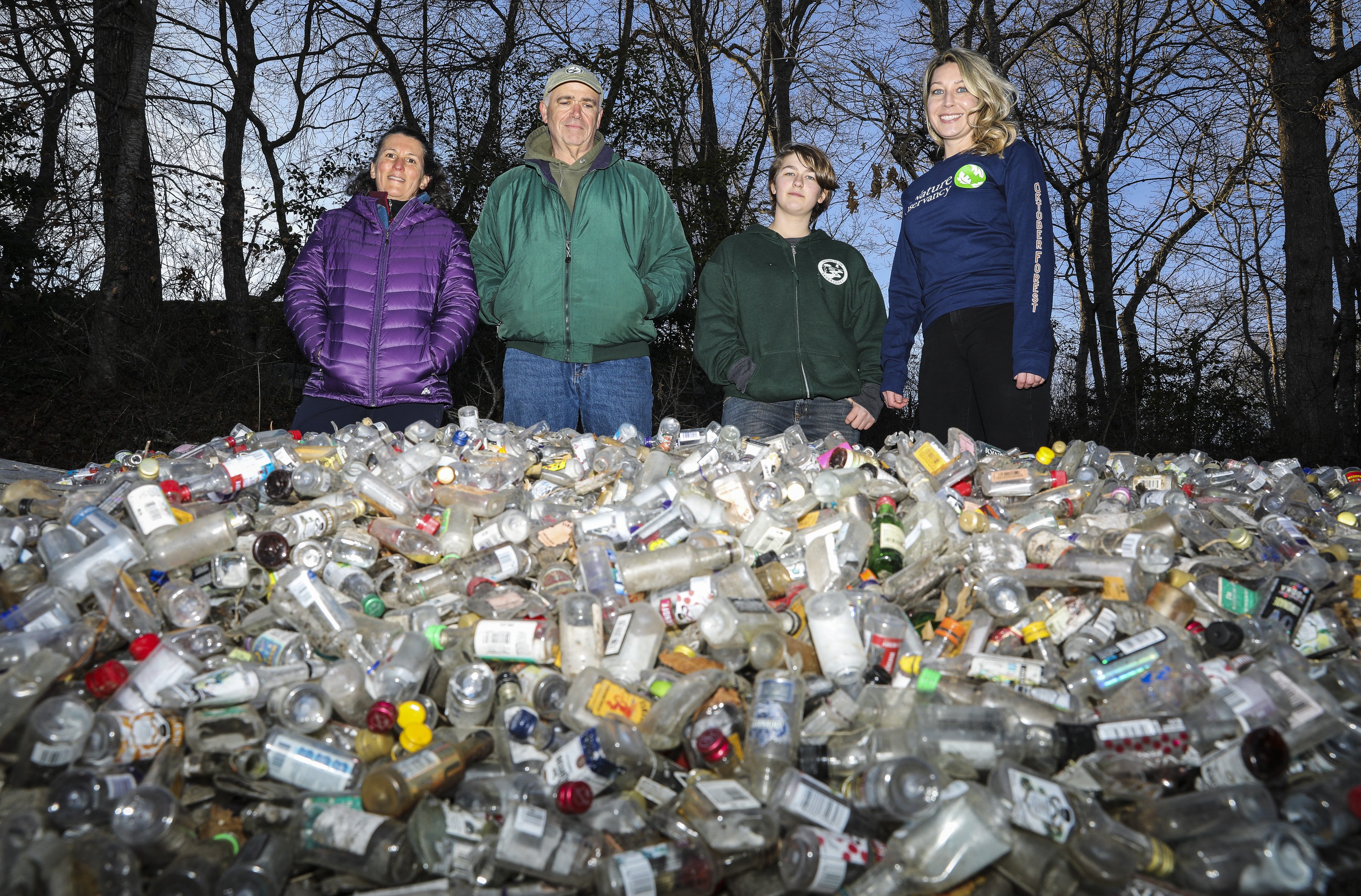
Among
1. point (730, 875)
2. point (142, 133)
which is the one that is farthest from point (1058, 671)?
point (142, 133)

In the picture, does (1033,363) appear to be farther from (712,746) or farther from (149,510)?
(149,510)

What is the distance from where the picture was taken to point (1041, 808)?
1492 millimetres

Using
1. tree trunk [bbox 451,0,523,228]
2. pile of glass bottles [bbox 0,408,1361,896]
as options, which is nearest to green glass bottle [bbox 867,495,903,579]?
pile of glass bottles [bbox 0,408,1361,896]

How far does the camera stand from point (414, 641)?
196cm

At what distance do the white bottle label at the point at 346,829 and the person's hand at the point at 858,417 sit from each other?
3074 mm

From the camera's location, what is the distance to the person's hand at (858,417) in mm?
4102

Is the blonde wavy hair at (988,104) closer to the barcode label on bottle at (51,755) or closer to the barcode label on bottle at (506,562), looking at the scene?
the barcode label on bottle at (506,562)

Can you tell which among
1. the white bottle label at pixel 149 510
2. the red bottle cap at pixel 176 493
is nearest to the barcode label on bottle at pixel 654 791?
the white bottle label at pixel 149 510

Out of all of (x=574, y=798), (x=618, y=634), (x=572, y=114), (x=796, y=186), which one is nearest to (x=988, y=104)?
(x=796, y=186)

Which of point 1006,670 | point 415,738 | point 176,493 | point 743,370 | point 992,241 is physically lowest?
point 415,738

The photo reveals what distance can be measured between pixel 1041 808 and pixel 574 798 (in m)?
0.89

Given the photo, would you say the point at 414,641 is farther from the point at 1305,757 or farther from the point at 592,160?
the point at 592,160

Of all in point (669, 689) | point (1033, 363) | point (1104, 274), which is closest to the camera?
point (669, 689)

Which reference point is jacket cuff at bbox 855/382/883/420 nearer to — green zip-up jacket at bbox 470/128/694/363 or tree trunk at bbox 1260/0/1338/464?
green zip-up jacket at bbox 470/128/694/363
